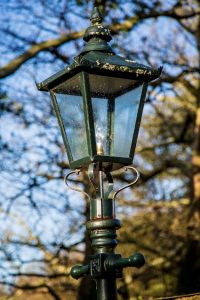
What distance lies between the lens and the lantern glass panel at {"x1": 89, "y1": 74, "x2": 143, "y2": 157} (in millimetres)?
3938

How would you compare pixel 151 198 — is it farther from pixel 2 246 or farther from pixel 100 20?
pixel 100 20

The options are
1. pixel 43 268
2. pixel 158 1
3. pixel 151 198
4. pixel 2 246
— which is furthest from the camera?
pixel 151 198

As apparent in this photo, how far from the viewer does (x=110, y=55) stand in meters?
4.12

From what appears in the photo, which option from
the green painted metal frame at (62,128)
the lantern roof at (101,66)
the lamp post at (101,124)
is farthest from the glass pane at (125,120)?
the green painted metal frame at (62,128)

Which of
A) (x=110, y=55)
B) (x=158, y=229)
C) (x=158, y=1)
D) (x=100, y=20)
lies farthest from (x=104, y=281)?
(x=158, y=229)

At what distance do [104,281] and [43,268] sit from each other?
8964mm

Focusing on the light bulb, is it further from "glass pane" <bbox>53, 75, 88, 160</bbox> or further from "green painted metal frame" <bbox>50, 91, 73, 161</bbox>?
"green painted metal frame" <bbox>50, 91, 73, 161</bbox>

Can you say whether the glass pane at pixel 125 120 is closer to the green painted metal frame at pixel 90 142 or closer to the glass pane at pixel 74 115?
the green painted metal frame at pixel 90 142

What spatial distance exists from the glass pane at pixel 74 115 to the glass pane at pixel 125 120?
0.65 feet

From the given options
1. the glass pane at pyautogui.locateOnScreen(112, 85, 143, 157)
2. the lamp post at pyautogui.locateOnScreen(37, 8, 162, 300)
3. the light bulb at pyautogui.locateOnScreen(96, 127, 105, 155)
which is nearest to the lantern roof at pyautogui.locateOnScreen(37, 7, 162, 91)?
the lamp post at pyautogui.locateOnScreen(37, 8, 162, 300)

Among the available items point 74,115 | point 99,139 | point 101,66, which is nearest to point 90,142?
point 99,139

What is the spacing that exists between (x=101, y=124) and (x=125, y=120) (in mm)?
176

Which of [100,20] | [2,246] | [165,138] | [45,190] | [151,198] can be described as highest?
[165,138]

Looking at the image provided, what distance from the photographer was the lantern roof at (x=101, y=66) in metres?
3.89
